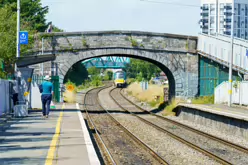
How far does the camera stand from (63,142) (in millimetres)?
13977

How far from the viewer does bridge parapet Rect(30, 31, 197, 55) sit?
131 ft

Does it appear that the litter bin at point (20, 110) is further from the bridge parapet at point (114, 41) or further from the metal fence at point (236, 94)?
the bridge parapet at point (114, 41)

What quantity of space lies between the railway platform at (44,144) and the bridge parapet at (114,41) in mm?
20724

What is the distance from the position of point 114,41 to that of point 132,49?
152 centimetres

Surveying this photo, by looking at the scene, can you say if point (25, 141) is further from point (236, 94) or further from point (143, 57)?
point (143, 57)

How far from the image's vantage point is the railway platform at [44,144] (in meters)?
10.9

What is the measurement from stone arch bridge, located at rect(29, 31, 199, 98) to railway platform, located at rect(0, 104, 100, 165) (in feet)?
68.2

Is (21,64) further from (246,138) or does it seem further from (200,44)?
(200,44)

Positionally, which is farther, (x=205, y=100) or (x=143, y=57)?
(x=143, y=57)

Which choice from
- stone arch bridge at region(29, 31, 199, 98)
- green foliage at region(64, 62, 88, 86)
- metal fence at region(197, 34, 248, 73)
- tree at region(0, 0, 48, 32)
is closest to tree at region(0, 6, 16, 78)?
stone arch bridge at region(29, 31, 199, 98)

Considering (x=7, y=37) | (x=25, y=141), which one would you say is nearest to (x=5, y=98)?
(x=7, y=37)

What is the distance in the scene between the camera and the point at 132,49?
40.4 metres

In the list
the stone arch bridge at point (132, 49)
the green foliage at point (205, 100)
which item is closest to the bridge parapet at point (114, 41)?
the stone arch bridge at point (132, 49)

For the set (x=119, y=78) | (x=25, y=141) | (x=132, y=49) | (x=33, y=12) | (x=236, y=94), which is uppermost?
(x=33, y=12)
